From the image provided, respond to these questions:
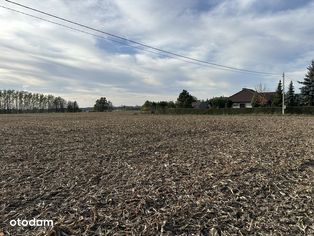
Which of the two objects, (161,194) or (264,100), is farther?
(264,100)

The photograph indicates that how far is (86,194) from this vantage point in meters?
5.23

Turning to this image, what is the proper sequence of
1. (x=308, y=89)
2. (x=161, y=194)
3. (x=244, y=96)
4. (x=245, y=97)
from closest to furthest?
(x=161, y=194) < (x=308, y=89) < (x=245, y=97) < (x=244, y=96)

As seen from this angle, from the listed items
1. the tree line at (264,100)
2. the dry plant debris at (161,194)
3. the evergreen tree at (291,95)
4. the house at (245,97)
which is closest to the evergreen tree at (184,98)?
the tree line at (264,100)

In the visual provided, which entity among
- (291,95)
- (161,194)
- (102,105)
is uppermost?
(291,95)

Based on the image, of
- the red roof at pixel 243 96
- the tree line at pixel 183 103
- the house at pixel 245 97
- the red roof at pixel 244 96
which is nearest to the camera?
the tree line at pixel 183 103

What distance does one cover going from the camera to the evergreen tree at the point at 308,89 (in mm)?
54031

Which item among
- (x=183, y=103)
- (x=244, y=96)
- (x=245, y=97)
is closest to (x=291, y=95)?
(x=245, y=97)

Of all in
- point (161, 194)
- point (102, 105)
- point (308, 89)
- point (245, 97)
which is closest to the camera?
point (161, 194)

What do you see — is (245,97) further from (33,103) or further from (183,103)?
(33,103)

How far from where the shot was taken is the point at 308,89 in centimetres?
5434

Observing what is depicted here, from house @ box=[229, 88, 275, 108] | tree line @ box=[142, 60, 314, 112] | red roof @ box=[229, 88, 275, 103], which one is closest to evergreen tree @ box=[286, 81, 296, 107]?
tree line @ box=[142, 60, 314, 112]

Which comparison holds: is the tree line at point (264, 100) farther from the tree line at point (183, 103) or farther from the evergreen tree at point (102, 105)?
the evergreen tree at point (102, 105)

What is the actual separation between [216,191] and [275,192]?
3.64 feet

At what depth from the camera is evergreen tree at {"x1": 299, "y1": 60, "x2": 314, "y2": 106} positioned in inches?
2127
